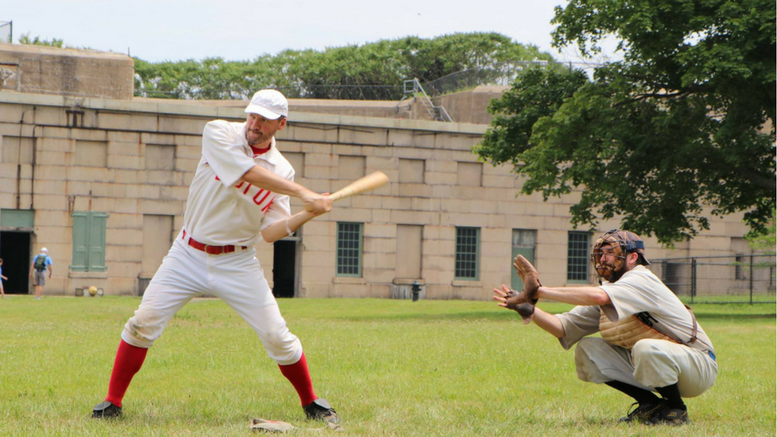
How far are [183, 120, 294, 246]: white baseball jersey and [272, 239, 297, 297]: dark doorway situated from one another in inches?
1359

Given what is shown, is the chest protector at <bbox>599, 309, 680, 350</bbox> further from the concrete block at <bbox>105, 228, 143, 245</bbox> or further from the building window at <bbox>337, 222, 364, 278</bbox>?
the building window at <bbox>337, 222, 364, 278</bbox>

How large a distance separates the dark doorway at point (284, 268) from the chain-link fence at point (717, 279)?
16.2 metres

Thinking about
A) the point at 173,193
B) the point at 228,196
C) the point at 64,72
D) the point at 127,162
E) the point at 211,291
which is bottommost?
the point at 211,291

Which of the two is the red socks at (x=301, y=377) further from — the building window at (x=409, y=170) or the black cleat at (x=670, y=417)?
the building window at (x=409, y=170)

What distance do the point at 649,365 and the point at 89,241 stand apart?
33054mm

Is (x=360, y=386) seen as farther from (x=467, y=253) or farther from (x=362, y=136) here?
(x=467, y=253)

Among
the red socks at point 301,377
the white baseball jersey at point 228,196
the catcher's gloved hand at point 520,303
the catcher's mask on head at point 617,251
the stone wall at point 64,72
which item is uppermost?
the stone wall at point 64,72

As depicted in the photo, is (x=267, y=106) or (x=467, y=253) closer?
(x=267, y=106)

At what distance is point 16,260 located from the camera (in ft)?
129

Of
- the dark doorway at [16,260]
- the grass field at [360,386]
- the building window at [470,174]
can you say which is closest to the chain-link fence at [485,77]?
the building window at [470,174]

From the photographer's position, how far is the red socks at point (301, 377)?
729 cm

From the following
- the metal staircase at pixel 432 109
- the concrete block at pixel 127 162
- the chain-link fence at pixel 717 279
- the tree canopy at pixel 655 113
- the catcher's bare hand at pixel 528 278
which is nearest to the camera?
the catcher's bare hand at pixel 528 278

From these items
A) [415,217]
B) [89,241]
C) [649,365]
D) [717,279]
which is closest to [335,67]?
[415,217]

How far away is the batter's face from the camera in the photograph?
22.7 feet
